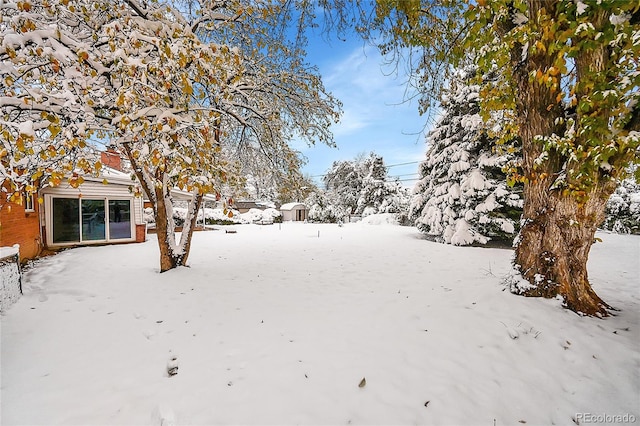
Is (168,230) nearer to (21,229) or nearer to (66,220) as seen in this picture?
(21,229)

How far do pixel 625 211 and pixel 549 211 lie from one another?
14497mm

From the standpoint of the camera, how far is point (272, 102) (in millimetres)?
6648

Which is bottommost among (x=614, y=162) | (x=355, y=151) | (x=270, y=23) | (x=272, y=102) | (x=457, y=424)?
(x=457, y=424)

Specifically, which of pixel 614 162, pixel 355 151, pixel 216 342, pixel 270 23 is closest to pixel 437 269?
pixel 614 162

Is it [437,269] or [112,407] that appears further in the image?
[437,269]

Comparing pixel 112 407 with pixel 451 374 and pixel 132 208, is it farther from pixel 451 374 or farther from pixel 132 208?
pixel 132 208

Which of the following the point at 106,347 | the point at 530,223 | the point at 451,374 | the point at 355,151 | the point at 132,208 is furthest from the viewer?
the point at 355,151

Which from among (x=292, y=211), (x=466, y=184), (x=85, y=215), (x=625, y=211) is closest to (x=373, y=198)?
(x=292, y=211)

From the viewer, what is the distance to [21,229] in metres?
7.61

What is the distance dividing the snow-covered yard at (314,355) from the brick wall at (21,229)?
2.19 m

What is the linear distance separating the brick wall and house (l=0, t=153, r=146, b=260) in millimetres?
29

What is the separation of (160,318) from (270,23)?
5.16 metres

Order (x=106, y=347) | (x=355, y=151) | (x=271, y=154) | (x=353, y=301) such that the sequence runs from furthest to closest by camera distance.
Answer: (x=355, y=151), (x=271, y=154), (x=353, y=301), (x=106, y=347)

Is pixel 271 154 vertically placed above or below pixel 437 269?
above
